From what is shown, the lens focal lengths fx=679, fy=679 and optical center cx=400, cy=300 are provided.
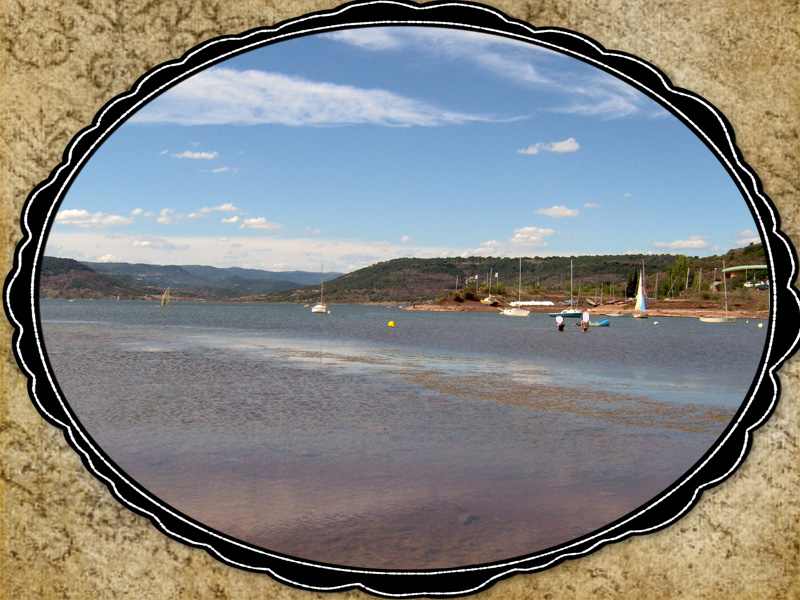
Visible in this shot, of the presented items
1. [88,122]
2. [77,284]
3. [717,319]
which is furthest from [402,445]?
[77,284]

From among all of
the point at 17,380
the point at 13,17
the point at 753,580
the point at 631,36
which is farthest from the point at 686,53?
the point at 17,380

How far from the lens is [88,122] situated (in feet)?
7.48

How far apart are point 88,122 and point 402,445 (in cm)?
771

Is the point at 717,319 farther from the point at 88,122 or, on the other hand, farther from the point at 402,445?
the point at 88,122

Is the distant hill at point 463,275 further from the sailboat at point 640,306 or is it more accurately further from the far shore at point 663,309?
the sailboat at point 640,306

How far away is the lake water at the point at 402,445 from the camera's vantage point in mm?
5512

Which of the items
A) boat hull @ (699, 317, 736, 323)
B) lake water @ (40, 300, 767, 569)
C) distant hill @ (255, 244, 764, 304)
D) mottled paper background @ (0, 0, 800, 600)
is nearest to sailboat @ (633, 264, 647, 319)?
boat hull @ (699, 317, 736, 323)

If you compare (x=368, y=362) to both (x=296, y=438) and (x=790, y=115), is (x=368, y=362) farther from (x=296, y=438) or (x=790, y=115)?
(x=790, y=115)

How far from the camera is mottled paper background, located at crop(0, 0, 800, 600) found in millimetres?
2242

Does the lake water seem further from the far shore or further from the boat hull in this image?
the far shore

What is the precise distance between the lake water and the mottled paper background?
259cm

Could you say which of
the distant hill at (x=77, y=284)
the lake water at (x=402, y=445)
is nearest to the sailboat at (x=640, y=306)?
the lake water at (x=402, y=445)

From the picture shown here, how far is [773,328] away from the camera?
229cm

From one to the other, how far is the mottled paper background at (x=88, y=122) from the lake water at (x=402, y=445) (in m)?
2.59
